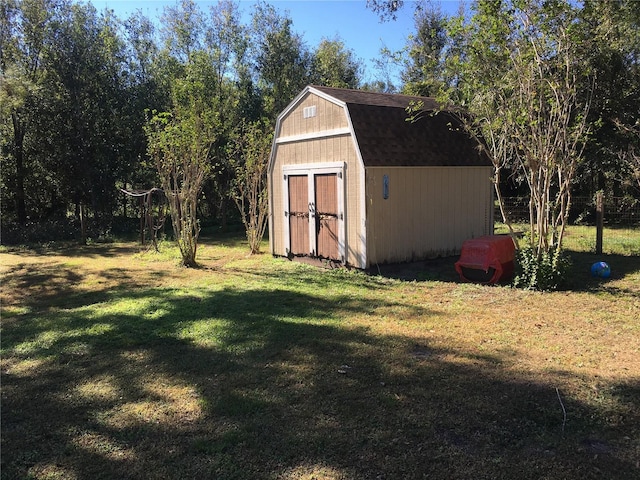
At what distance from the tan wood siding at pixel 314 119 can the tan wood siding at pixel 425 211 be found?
125 centimetres

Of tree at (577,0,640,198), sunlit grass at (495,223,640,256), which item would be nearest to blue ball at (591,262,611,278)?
sunlit grass at (495,223,640,256)

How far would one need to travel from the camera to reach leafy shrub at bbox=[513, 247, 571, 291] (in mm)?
7074

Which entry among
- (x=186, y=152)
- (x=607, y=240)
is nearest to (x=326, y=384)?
(x=186, y=152)

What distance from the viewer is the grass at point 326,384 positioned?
287cm

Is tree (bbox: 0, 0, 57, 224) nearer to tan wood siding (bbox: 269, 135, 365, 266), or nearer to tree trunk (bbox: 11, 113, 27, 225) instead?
tree trunk (bbox: 11, 113, 27, 225)

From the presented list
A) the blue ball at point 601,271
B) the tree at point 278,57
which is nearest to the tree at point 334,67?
the tree at point 278,57

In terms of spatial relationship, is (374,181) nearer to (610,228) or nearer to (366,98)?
(366,98)

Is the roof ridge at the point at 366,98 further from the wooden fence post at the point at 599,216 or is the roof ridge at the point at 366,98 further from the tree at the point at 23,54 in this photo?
the tree at the point at 23,54

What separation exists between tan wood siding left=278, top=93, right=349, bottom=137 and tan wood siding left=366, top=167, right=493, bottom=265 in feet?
4.09

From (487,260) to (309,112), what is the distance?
4362 mm

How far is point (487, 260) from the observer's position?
7.71 meters

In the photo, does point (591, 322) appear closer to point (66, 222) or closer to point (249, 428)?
point (249, 428)

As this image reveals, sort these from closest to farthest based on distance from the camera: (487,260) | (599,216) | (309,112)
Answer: (487,260) < (309,112) < (599,216)

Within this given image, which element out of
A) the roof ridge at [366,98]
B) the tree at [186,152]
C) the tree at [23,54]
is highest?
the tree at [23,54]
